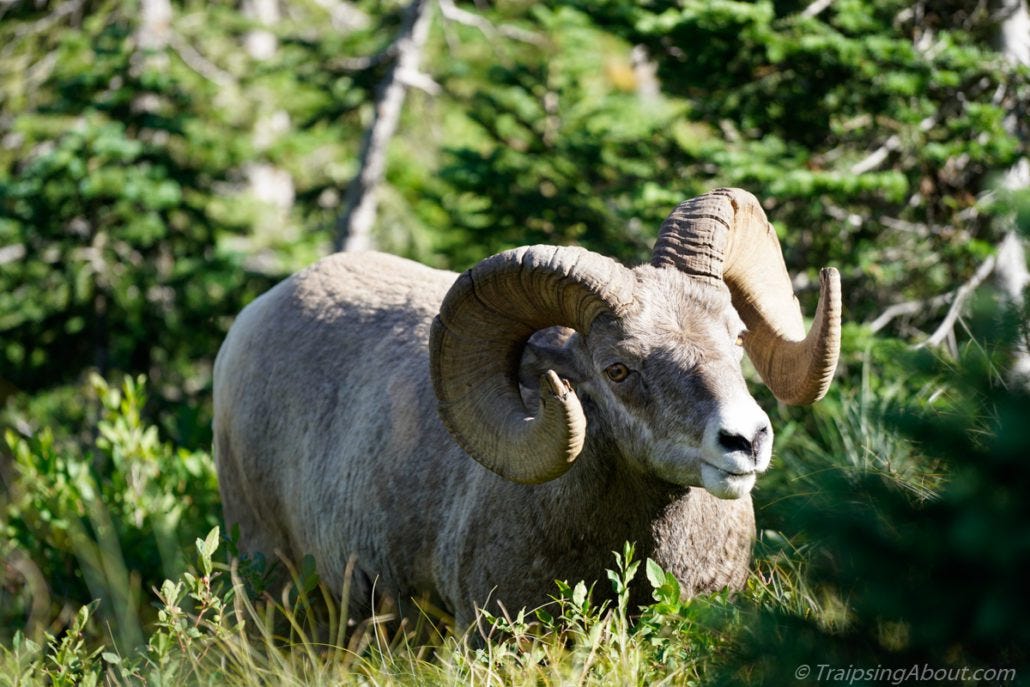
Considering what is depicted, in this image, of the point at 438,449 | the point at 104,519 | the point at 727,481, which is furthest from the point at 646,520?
the point at 104,519

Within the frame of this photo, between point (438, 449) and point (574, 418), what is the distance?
4.95 feet

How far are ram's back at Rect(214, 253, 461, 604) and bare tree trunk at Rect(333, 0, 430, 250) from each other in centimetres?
520

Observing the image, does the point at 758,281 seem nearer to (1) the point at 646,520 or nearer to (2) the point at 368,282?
(1) the point at 646,520

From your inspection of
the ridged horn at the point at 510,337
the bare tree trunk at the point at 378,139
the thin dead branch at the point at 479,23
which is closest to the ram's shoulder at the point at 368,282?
the ridged horn at the point at 510,337

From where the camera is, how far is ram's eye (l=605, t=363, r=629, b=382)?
5.23 m

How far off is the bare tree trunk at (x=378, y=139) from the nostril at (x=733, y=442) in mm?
9437

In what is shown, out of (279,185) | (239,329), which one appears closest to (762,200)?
(239,329)

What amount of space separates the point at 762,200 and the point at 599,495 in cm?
470

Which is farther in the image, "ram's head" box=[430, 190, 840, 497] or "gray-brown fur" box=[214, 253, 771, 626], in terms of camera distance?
"gray-brown fur" box=[214, 253, 771, 626]

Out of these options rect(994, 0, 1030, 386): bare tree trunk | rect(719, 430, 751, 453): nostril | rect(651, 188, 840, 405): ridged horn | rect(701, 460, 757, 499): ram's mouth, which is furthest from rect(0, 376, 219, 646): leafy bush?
rect(994, 0, 1030, 386): bare tree trunk

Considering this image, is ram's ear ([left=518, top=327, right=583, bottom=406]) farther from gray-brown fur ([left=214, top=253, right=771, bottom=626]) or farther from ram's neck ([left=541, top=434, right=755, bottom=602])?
ram's neck ([left=541, top=434, right=755, bottom=602])

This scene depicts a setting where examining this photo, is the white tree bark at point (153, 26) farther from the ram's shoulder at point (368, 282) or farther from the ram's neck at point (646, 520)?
the ram's neck at point (646, 520)

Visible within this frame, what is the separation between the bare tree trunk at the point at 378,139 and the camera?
13.6m

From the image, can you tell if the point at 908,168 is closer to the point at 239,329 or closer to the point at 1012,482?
the point at 239,329
